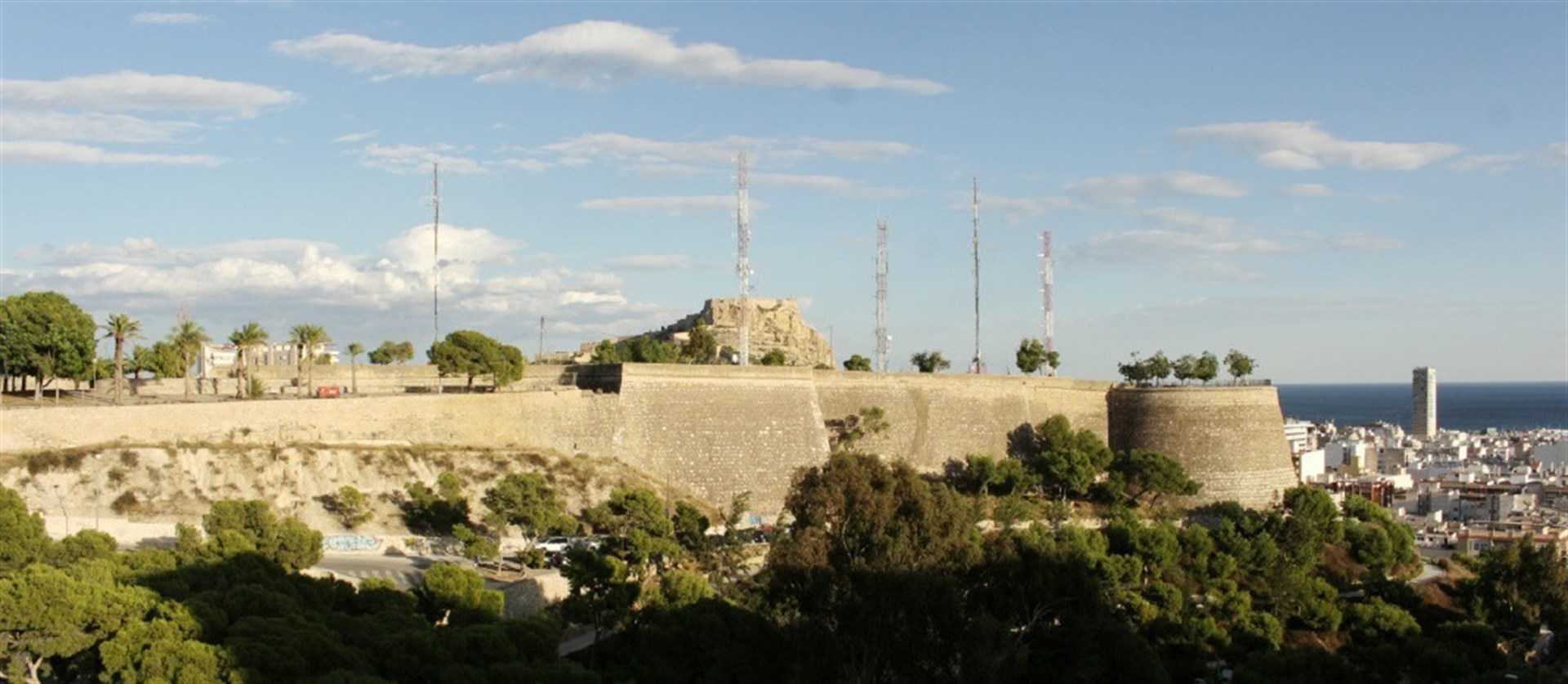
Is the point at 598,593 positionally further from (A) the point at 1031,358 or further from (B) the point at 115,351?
(A) the point at 1031,358

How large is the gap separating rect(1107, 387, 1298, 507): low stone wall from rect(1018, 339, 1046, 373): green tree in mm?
5648

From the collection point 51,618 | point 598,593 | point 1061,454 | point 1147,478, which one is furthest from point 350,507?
point 1147,478

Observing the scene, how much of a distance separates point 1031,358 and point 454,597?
1522 inches

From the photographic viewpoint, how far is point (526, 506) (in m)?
39.8

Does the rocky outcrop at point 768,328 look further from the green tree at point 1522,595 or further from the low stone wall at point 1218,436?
the green tree at point 1522,595

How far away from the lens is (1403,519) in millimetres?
68812

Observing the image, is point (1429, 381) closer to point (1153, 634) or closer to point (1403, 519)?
point (1403, 519)

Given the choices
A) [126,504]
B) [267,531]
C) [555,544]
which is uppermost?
[126,504]

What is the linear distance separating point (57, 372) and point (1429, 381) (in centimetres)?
13670

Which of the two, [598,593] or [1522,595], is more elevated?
[598,593]

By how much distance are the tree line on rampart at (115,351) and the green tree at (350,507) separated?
8.80m

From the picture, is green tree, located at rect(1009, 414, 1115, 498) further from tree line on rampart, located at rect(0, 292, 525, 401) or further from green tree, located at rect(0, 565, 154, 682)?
green tree, located at rect(0, 565, 154, 682)

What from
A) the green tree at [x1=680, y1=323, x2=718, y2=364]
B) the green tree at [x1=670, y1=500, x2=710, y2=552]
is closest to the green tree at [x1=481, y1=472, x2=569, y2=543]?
the green tree at [x1=670, y1=500, x2=710, y2=552]

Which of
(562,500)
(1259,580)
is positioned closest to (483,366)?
(562,500)
